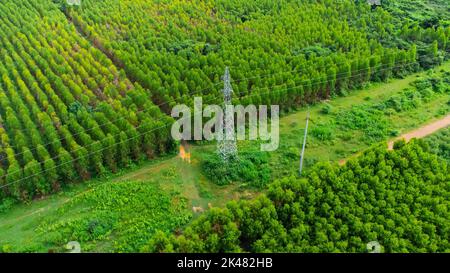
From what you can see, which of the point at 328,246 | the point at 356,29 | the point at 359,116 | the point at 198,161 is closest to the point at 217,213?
the point at 328,246

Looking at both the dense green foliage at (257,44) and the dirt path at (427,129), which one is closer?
the dirt path at (427,129)

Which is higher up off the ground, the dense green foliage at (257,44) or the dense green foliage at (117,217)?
the dense green foliage at (257,44)

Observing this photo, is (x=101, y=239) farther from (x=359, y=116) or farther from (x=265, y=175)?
(x=359, y=116)

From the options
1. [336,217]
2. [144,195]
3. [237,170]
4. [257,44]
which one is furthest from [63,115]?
[336,217]

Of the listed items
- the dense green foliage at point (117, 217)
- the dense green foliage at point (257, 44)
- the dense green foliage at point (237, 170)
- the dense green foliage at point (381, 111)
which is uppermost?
the dense green foliage at point (257, 44)

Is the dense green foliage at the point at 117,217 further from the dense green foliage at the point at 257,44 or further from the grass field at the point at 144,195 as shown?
the dense green foliage at the point at 257,44

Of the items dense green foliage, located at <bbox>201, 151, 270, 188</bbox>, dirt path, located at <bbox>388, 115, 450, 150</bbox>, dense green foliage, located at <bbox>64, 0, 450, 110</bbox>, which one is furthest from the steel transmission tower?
dirt path, located at <bbox>388, 115, 450, 150</bbox>

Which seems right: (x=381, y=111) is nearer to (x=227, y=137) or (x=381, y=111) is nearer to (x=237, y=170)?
(x=237, y=170)

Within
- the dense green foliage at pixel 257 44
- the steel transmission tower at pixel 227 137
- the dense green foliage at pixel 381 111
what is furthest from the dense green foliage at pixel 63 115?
the dense green foliage at pixel 381 111

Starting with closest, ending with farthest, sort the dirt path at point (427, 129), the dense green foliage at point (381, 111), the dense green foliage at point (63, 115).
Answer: the dense green foliage at point (63, 115)
the dense green foliage at point (381, 111)
the dirt path at point (427, 129)
